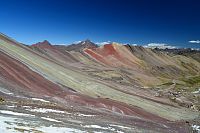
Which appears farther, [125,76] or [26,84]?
[125,76]

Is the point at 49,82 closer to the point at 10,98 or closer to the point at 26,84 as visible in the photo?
the point at 26,84

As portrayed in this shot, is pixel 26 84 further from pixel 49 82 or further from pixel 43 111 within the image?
pixel 43 111

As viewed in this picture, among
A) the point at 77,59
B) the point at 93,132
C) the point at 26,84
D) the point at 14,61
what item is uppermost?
the point at 77,59

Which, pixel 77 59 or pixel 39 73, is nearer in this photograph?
pixel 39 73

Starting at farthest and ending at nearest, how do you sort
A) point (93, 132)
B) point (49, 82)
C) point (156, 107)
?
1. point (156, 107)
2. point (49, 82)
3. point (93, 132)

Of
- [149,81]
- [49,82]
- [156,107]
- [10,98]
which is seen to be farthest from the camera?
[149,81]

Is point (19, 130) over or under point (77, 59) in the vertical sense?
under

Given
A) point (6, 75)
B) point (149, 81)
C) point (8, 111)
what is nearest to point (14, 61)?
point (6, 75)

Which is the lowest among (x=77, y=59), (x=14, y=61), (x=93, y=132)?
Answer: (x=93, y=132)

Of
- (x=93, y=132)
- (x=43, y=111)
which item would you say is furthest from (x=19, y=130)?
(x=43, y=111)
